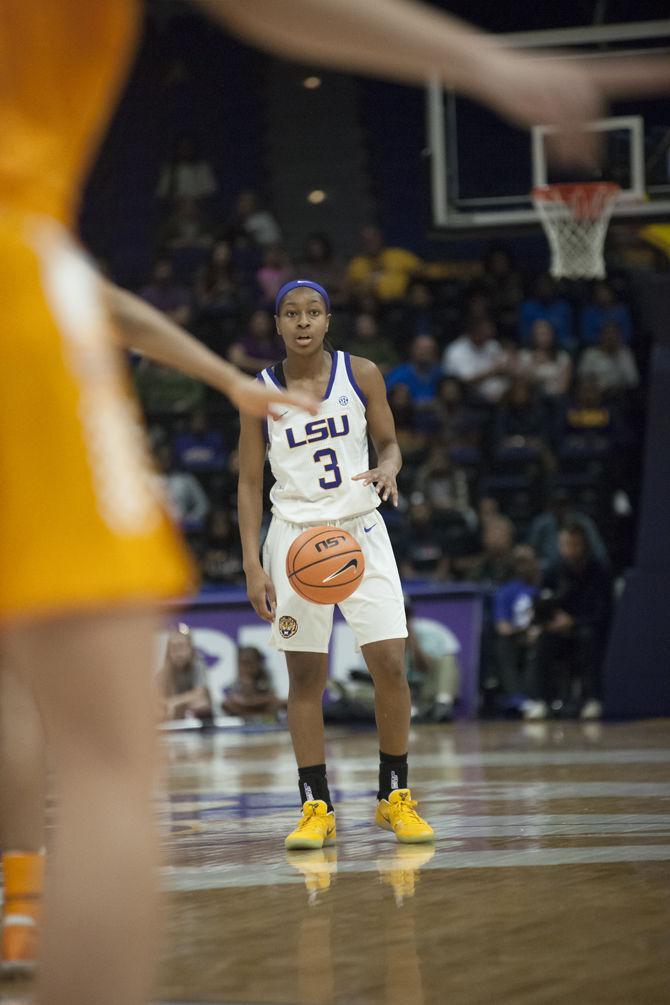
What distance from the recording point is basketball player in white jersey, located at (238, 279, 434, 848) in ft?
17.6

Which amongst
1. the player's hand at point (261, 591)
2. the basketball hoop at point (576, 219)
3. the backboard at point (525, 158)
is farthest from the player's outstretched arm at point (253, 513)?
the basketball hoop at point (576, 219)

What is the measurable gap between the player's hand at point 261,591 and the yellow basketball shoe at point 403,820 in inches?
32.4

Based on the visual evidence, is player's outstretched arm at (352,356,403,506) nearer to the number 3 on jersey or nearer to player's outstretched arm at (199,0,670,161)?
the number 3 on jersey

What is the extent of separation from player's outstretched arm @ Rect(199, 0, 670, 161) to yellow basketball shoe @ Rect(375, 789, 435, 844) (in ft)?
12.2

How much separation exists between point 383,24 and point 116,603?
0.76 m

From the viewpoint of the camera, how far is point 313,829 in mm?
5074

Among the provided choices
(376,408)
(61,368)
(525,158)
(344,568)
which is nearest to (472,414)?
(525,158)

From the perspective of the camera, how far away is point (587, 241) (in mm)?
14008

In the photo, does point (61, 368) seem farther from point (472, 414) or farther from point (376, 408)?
point (472, 414)

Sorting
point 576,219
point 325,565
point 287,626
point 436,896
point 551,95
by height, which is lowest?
point 436,896

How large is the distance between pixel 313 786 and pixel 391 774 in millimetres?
316

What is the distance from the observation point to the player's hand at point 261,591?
535cm

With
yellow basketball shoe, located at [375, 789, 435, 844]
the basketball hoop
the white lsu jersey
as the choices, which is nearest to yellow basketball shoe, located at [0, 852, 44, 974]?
yellow basketball shoe, located at [375, 789, 435, 844]

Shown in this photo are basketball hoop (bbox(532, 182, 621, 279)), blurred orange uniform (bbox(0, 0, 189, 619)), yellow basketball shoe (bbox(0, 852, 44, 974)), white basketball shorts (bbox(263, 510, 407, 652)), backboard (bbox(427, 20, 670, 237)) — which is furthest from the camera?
basketball hoop (bbox(532, 182, 621, 279))
